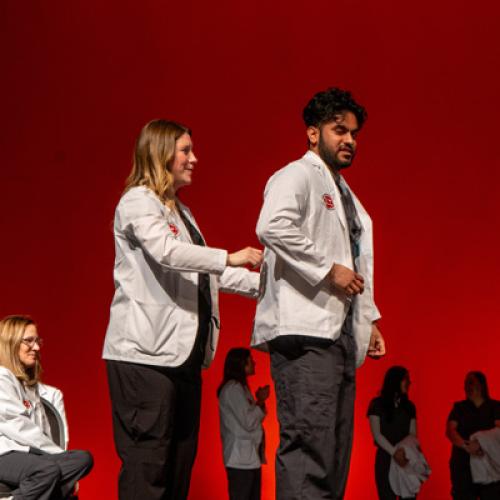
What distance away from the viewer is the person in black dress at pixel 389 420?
6164 mm

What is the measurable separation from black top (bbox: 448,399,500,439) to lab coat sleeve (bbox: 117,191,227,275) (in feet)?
12.3

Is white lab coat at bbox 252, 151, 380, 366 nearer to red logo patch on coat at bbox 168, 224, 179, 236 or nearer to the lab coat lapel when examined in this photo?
the lab coat lapel

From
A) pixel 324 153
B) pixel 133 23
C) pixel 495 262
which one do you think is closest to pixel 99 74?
pixel 133 23

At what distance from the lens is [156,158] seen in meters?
3.02

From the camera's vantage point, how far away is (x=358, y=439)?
6.83 meters

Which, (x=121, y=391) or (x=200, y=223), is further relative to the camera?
(x=200, y=223)

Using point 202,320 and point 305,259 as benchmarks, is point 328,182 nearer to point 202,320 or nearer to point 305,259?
point 305,259

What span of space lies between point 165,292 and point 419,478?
367cm

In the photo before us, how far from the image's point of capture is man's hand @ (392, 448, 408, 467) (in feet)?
20.0

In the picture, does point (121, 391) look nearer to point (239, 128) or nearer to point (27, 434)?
point (27, 434)

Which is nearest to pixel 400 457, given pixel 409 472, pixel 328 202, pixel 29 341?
pixel 409 472

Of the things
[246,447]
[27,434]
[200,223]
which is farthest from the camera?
[200,223]

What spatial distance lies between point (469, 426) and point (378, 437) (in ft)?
1.89

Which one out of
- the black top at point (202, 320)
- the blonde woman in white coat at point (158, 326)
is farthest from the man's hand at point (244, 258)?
the black top at point (202, 320)
